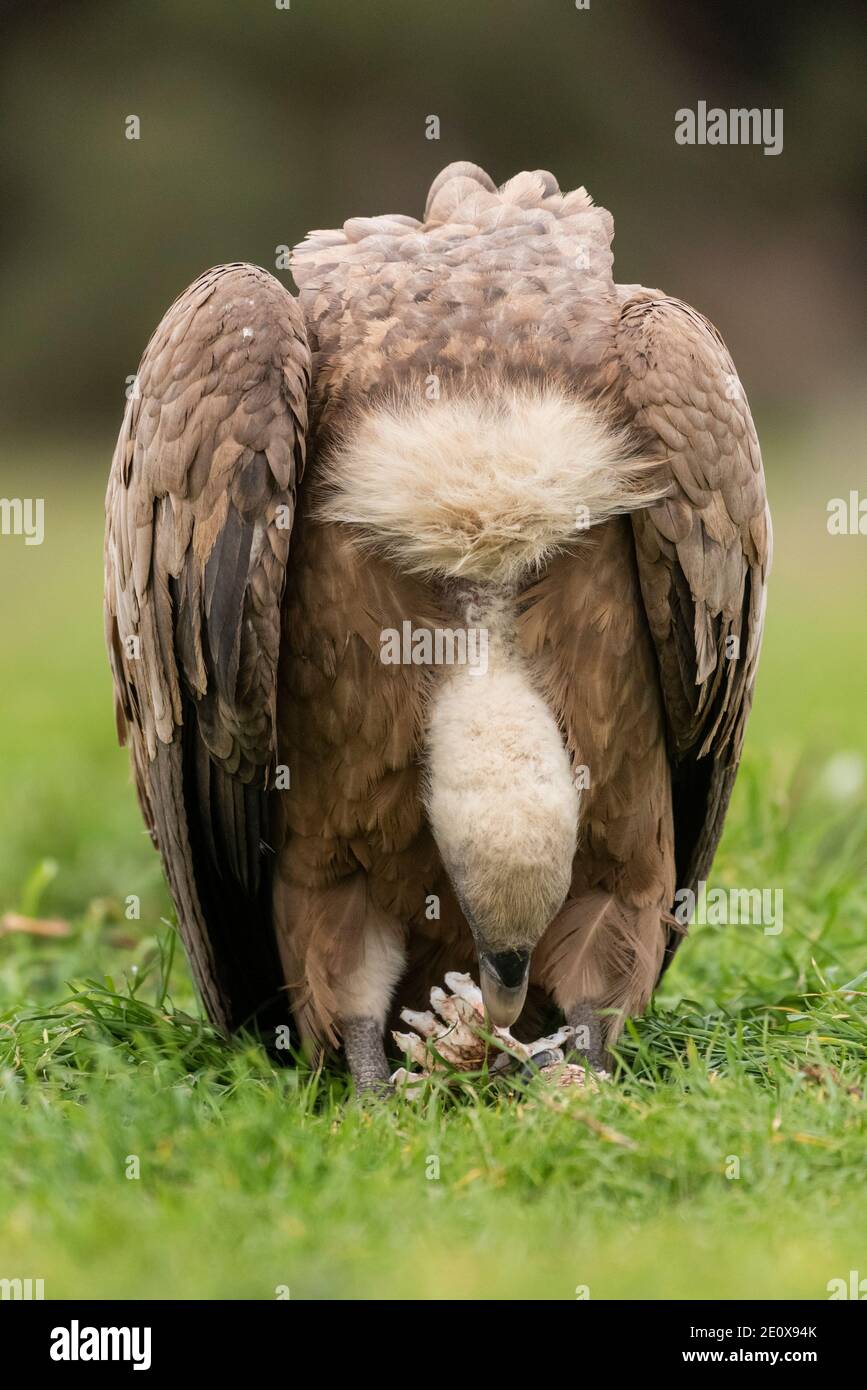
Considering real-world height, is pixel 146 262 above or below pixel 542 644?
above

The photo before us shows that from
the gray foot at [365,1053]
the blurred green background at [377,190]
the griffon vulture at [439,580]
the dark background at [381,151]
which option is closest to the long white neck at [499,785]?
the griffon vulture at [439,580]

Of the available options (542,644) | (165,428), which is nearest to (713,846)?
(542,644)

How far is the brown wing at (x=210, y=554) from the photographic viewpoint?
12.9 feet

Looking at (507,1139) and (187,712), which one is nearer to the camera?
(507,1139)

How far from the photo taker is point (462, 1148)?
3.68 meters

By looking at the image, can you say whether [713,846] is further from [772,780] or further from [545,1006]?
[772,780]

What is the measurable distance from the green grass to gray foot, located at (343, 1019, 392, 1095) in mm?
68

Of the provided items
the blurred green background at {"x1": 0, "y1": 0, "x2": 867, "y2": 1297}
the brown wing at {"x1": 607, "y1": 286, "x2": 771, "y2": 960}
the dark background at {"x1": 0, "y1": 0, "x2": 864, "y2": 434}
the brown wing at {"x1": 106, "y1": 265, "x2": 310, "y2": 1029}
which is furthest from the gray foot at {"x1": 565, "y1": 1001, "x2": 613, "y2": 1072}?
the dark background at {"x1": 0, "y1": 0, "x2": 864, "y2": 434}

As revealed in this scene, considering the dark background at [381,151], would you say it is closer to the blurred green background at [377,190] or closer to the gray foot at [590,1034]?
the blurred green background at [377,190]

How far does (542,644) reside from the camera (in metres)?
4.09

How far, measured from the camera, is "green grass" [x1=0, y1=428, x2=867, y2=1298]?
10.2 ft

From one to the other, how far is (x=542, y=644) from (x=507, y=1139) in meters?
1.09

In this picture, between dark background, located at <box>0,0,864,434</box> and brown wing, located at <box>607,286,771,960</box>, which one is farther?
dark background, located at <box>0,0,864,434</box>

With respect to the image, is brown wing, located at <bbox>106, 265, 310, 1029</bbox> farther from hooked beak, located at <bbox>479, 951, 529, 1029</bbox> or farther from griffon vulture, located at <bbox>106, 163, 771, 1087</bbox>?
hooked beak, located at <bbox>479, 951, 529, 1029</bbox>
